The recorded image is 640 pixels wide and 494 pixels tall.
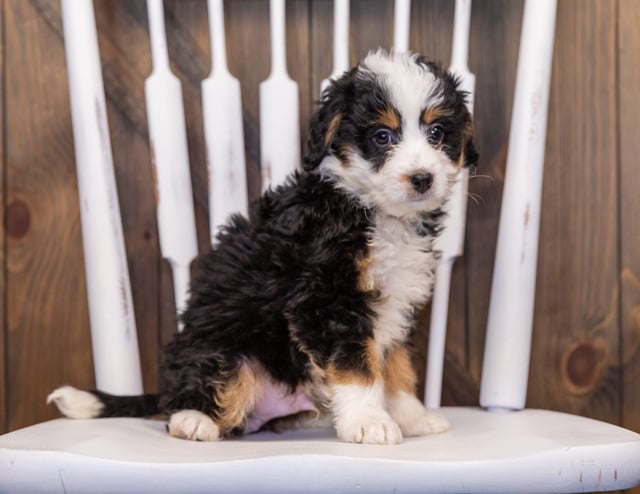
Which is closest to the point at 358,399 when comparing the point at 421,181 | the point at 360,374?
the point at 360,374

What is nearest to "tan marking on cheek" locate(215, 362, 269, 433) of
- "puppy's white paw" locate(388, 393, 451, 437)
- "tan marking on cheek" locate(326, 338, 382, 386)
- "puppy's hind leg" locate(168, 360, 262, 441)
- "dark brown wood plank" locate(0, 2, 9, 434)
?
"puppy's hind leg" locate(168, 360, 262, 441)

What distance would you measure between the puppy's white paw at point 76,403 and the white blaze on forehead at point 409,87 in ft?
2.50

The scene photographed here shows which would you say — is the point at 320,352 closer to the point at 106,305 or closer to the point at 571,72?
the point at 106,305

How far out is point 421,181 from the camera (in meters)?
1.26

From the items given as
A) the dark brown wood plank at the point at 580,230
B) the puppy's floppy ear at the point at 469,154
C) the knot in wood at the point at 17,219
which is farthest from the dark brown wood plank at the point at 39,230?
the dark brown wood plank at the point at 580,230

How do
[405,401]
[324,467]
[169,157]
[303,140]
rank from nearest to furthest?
[324,467] → [405,401] → [169,157] → [303,140]

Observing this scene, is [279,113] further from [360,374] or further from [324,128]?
[360,374]

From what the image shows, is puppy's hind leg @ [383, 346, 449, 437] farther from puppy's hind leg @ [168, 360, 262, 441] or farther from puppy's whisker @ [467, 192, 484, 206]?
puppy's whisker @ [467, 192, 484, 206]

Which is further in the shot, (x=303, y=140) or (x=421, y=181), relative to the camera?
(x=303, y=140)

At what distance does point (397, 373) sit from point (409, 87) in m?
0.56

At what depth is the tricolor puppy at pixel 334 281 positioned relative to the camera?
1.28m

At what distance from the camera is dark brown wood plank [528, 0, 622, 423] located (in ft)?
5.88

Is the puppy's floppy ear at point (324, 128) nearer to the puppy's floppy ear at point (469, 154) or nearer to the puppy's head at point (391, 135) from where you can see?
the puppy's head at point (391, 135)

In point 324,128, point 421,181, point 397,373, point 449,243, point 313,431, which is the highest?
point 324,128
